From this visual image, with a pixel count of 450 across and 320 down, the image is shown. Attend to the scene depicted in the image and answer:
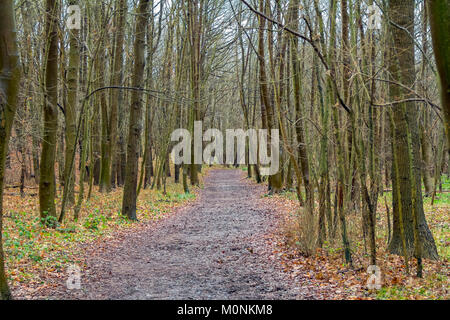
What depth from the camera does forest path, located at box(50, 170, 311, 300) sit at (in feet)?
19.4

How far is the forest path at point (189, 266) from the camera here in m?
5.91

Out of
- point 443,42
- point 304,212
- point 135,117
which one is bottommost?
point 304,212

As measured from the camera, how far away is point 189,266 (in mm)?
7570

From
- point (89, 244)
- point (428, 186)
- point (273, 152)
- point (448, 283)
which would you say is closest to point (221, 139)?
point (273, 152)

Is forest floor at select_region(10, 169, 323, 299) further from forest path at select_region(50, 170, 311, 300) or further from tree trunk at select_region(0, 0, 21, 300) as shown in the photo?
tree trunk at select_region(0, 0, 21, 300)

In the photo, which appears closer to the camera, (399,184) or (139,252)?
(399,184)

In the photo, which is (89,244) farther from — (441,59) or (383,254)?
(441,59)

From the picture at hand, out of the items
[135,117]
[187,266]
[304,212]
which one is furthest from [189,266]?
[135,117]
